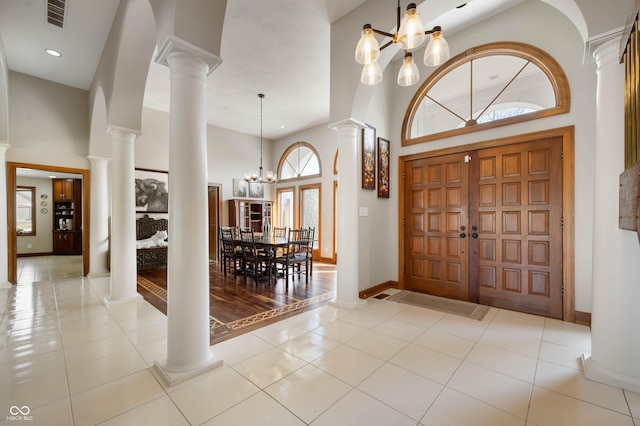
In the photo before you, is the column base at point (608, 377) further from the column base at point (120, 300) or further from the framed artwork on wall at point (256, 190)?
the framed artwork on wall at point (256, 190)

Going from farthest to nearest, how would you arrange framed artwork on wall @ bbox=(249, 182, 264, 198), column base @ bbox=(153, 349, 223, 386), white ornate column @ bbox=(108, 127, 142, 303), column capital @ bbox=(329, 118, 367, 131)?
framed artwork on wall @ bbox=(249, 182, 264, 198) → white ornate column @ bbox=(108, 127, 142, 303) → column capital @ bbox=(329, 118, 367, 131) → column base @ bbox=(153, 349, 223, 386)

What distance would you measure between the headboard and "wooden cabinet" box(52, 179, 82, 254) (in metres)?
4.30

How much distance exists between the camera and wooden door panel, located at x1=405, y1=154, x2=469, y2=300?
12.2ft

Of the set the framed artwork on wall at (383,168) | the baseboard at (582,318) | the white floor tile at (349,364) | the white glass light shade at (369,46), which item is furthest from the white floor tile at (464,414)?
the framed artwork on wall at (383,168)

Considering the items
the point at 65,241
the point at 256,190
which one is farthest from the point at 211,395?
the point at 65,241

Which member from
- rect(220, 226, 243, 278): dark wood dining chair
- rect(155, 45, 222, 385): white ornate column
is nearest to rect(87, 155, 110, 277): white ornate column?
rect(220, 226, 243, 278): dark wood dining chair

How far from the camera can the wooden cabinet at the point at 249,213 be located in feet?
24.7

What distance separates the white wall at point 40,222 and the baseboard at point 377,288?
1046cm

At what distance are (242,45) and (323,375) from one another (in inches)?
169

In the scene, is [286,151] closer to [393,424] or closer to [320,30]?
[320,30]

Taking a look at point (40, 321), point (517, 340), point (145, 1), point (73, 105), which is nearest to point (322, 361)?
point (517, 340)

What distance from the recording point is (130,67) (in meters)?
3.29

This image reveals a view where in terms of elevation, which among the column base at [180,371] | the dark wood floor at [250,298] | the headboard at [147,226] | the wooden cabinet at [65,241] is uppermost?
the headboard at [147,226]

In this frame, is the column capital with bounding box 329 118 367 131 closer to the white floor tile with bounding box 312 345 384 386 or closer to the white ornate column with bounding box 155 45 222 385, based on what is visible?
the white ornate column with bounding box 155 45 222 385
